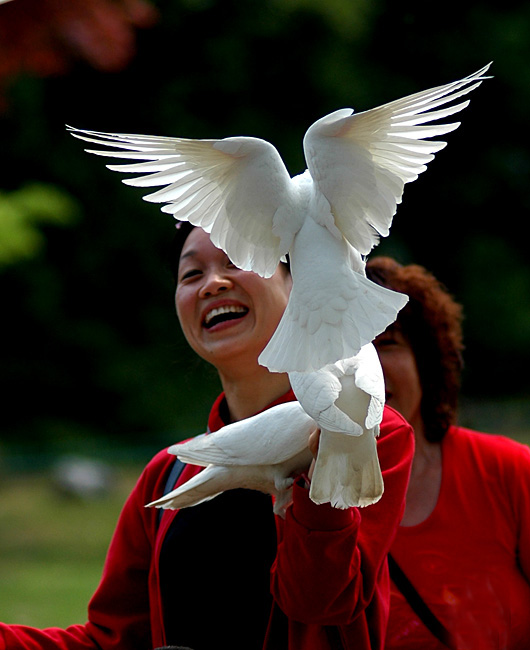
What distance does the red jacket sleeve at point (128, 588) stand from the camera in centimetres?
142

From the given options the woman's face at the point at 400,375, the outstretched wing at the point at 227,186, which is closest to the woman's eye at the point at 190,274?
the outstretched wing at the point at 227,186

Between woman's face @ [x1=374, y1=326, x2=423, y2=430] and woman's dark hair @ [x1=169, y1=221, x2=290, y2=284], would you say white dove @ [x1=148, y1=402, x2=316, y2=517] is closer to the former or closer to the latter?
woman's dark hair @ [x1=169, y1=221, x2=290, y2=284]

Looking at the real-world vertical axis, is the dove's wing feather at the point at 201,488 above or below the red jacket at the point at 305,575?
above

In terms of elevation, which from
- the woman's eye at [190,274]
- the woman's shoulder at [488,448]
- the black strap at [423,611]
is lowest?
the black strap at [423,611]


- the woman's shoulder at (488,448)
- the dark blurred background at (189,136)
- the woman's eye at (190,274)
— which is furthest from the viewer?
the dark blurred background at (189,136)

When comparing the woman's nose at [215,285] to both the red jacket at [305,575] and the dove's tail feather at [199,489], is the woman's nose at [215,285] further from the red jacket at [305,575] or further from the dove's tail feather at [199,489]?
the dove's tail feather at [199,489]

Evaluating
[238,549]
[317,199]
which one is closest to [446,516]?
[238,549]

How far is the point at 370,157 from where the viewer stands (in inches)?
37.5

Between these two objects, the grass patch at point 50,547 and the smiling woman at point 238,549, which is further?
the grass patch at point 50,547

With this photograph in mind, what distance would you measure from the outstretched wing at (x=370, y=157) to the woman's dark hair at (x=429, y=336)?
928 millimetres

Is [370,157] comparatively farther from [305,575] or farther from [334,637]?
[334,637]

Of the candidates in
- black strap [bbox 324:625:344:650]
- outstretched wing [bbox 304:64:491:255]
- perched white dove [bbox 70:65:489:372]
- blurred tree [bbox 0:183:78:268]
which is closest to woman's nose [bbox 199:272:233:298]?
perched white dove [bbox 70:65:489:372]

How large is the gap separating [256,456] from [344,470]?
0.16 metres

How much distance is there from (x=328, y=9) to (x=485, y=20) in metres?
1.60
